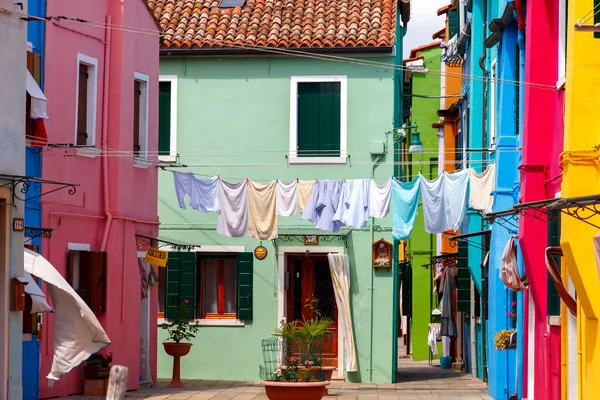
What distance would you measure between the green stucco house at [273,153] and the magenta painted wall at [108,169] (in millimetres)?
3189

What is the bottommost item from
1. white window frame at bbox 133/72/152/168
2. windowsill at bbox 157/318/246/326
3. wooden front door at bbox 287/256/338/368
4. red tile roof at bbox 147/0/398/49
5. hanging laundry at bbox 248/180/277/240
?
windowsill at bbox 157/318/246/326

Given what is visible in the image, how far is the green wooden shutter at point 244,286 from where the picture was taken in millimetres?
26203

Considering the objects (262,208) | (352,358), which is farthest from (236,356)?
(262,208)

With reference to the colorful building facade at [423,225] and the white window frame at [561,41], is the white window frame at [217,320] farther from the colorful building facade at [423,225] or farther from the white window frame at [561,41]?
the white window frame at [561,41]

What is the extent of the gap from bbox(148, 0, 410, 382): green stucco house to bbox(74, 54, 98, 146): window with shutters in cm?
507

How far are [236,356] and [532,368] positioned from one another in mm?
9232

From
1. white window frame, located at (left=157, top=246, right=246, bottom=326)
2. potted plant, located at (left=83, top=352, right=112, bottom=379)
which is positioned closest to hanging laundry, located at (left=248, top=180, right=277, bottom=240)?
white window frame, located at (left=157, top=246, right=246, bottom=326)

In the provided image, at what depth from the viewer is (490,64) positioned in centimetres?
2378

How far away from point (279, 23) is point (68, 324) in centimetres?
1257

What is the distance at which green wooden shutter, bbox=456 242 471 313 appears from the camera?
90.5ft

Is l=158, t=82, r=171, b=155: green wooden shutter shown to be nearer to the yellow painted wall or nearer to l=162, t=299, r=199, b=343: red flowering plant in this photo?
l=162, t=299, r=199, b=343: red flowering plant

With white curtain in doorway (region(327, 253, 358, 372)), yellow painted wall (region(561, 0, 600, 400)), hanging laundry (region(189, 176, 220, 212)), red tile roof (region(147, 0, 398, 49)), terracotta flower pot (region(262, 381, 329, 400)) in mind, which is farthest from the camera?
red tile roof (region(147, 0, 398, 49))

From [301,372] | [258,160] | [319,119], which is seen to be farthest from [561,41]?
[258,160]

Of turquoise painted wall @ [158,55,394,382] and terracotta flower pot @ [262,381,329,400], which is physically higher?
turquoise painted wall @ [158,55,394,382]
